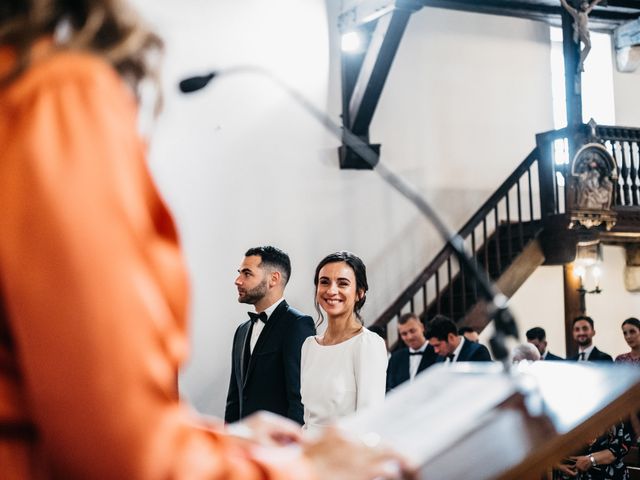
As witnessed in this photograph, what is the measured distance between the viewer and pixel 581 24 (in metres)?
10.7

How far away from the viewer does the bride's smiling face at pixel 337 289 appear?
4.23 m

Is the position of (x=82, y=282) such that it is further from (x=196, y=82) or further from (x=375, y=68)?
(x=375, y=68)

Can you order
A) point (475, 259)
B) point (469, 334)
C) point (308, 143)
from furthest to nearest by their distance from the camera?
point (308, 143) → point (475, 259) → point (469, 334)

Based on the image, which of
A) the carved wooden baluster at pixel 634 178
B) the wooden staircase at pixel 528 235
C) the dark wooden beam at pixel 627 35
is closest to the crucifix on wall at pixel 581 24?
the wooden staircase at pixel 528 235

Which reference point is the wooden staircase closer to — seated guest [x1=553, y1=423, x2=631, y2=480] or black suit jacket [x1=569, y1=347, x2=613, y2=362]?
black suit jacket [x1=569, y1=347, x2=613, y2=362]

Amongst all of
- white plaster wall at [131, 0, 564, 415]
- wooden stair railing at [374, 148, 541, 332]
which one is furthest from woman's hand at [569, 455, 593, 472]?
white plaster wall at [131, 0, 564, 415]

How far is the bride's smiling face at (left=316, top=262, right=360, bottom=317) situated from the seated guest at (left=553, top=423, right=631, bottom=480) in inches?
86.9

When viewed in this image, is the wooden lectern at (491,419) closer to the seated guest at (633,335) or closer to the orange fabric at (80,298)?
the orange fabric at (80,298)

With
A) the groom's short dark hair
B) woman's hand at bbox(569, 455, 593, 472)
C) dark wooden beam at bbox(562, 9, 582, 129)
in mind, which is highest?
dark wooden beam at bbox(562, 9, 582, 129)

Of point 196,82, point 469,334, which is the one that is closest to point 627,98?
point 469,334

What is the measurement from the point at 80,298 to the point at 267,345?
13.8 feet

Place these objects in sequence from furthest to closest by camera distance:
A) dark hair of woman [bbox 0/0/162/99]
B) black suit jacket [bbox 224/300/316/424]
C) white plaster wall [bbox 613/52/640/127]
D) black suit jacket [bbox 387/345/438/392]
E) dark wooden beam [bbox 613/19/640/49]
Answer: white plaster wall [bbox 613/52/640/127] → dark wooden beam [bbox 613/19/640/49] → black suit jacket [bbox 387/345/438/392] → black suit jacket [bbox 224/300/316/424] → dark hair of woman [bbox 0/0/162/99]

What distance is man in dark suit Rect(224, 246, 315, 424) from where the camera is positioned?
495 cm

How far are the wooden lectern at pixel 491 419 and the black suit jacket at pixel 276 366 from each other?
3587 mm
